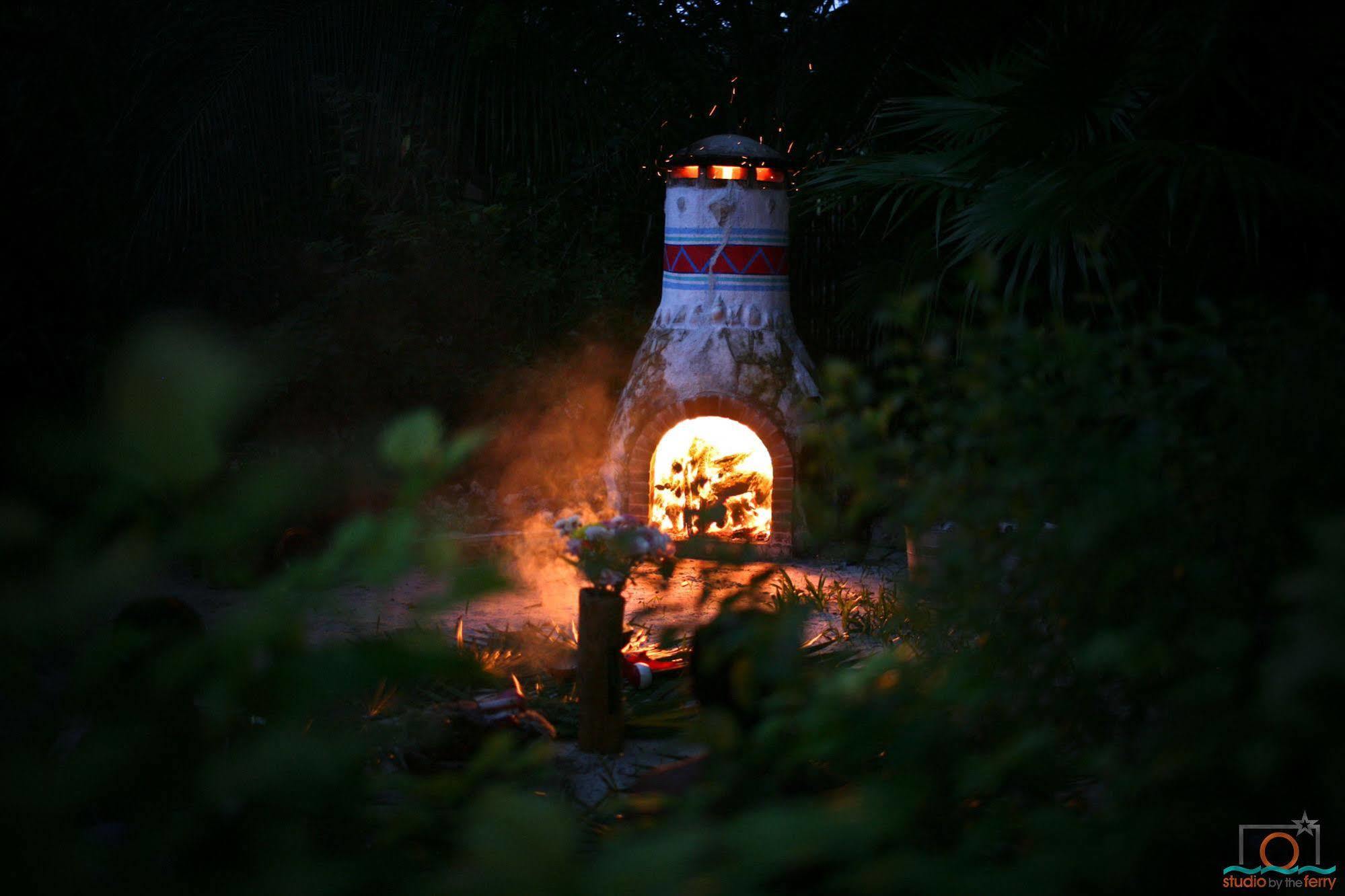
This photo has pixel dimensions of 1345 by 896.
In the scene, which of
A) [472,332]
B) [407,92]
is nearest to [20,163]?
[407,92]

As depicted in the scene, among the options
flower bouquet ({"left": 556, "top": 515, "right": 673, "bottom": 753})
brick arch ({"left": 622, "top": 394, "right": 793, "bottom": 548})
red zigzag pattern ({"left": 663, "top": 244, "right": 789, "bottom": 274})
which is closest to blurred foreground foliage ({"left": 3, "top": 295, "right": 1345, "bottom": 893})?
flower bouquet ({"left": 556, "top": 515, "right": 673, "bottom": 753})

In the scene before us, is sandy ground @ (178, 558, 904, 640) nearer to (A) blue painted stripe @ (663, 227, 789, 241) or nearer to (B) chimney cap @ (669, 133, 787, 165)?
(A) blue painted stripe @ (663, 227, 789, 241)

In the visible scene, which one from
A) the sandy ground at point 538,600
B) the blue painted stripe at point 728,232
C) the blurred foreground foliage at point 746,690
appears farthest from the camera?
the blue painted stripe at point 728,232

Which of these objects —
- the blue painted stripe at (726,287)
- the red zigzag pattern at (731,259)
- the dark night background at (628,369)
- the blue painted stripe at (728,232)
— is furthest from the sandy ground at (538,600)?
the blue painted stripe at (728,232)

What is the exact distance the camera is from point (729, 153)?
6168 mm

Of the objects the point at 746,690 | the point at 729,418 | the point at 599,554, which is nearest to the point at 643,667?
the point at 599,554

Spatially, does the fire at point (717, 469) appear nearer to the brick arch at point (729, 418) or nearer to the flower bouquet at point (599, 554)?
the brick arch at point (729, 418)

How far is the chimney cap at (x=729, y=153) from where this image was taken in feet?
20.2

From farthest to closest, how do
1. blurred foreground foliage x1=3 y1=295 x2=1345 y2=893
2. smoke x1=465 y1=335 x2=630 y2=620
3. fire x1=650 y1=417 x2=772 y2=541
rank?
smoke x1=465 y1=335 x2=630 y2=620, fire x1=650 y1=417 x2=772 y2=541, blurred foreground foliage x1=3 y1=295 x2=1345 y2=893

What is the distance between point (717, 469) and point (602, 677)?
10.2ft

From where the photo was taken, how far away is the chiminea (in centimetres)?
610

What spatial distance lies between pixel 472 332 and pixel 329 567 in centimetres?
726

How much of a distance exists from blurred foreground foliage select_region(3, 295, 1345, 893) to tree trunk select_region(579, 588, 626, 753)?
1.90 metres

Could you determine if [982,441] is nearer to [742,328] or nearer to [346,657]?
[346,657]
